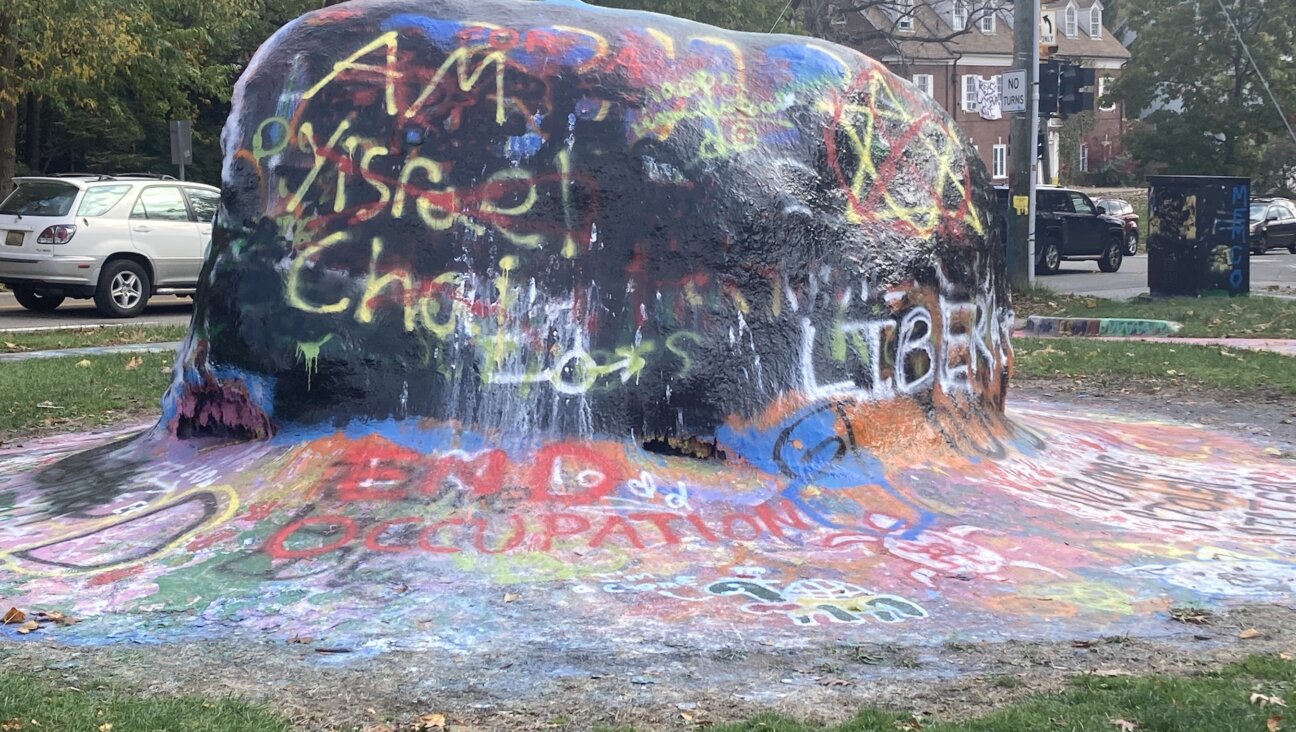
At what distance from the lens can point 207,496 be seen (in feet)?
20.5

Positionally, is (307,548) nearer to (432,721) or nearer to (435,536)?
(435,536)

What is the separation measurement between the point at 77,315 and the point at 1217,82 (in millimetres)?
40468

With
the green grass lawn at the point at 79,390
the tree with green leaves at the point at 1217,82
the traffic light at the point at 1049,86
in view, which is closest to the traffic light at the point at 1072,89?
the traffic light at the point at 1049,86

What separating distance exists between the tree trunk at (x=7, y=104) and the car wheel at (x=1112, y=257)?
2022 cm

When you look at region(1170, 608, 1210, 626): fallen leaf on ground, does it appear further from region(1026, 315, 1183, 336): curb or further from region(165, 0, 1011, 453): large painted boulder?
region(1026, 315, 1183, 336): curb

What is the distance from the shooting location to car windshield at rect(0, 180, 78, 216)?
17156mm

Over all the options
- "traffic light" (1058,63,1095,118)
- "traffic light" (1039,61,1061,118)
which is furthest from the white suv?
"traffic light" (1058,63,1095,118)

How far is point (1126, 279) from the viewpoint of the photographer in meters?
24.9

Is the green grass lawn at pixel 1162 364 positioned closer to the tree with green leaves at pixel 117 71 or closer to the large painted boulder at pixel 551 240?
the large painted boulder at pixel 551 240

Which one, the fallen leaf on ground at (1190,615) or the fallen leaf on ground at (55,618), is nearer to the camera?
the fallen leaf on ground at (55,618)

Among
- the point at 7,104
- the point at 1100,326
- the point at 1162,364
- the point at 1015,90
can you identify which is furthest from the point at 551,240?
the point at 7,104

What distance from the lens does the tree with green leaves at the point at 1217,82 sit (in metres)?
45.8

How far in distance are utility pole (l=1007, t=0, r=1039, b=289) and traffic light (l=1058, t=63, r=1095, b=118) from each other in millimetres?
442

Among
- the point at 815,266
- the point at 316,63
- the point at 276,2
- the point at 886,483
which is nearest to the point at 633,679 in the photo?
the point at 886,483
